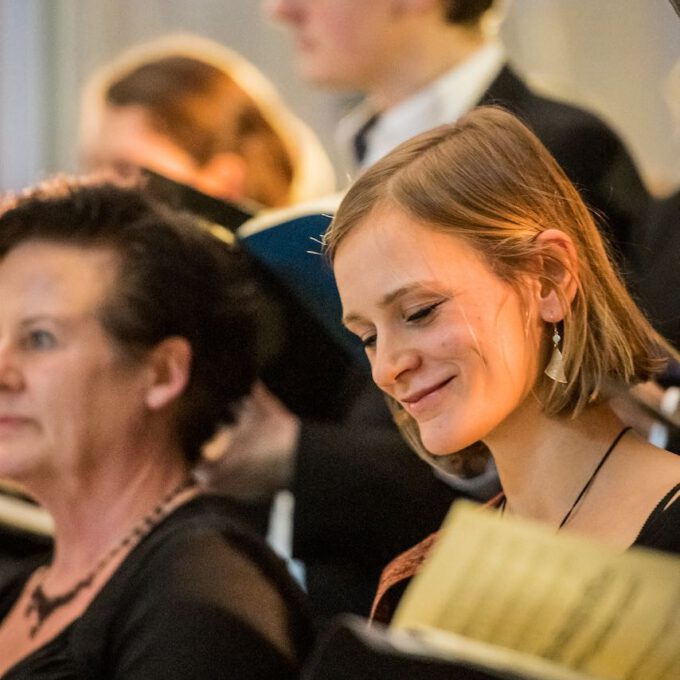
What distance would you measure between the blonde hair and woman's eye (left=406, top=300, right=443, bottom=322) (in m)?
0.05

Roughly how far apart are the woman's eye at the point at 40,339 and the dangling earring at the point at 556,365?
0.61 metres

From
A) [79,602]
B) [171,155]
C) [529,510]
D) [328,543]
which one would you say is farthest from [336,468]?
[171,155]

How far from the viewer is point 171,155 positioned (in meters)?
1.92

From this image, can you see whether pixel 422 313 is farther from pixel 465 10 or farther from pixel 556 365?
pixel 465 10

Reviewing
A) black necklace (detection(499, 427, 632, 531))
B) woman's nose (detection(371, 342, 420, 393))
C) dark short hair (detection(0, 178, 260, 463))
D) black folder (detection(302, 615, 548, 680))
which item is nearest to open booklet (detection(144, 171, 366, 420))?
dark short hair (detection(0, 178, 260, 463))

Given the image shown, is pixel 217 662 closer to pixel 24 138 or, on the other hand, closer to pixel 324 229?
pixel 324 229

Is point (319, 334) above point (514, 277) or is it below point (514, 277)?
below

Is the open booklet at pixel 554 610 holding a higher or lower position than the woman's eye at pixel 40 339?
higher

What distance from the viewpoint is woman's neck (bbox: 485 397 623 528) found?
2.98 feet

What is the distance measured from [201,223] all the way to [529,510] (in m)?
0.61

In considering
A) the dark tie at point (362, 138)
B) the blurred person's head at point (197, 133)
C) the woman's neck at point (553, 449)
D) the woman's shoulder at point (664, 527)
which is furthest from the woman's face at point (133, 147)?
the woman's shoulder at point (664, 527)

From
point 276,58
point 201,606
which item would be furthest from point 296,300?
point 276,58

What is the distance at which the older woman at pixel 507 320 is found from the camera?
0.90 metres

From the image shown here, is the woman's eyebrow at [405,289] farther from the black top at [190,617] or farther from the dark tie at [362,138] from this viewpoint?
the dark tie at [362,138]
